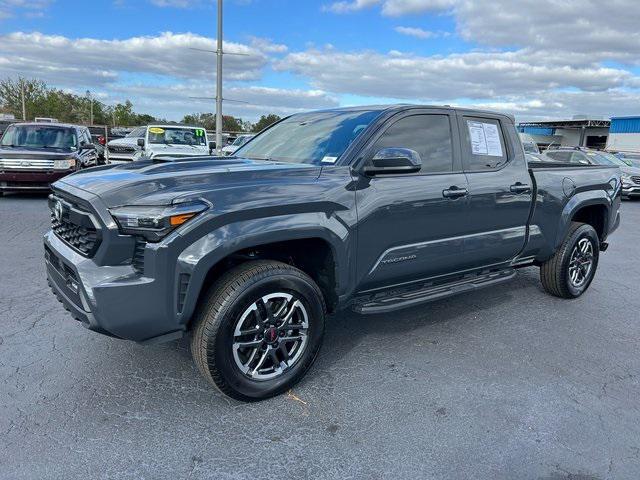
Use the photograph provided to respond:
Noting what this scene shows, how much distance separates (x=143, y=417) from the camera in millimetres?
2957

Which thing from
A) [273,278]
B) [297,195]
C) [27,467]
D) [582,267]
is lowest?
[27,467]

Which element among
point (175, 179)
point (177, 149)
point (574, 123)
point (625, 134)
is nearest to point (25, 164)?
point (177, 149)

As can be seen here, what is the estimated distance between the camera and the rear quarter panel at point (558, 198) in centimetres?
472

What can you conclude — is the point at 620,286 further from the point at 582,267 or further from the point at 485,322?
the point at 485,322

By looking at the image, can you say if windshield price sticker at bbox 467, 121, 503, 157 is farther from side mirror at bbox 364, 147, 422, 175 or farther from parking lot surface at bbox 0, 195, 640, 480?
parking lot surface at bbox 0, 195, 640, 480

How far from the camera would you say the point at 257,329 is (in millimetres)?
3070

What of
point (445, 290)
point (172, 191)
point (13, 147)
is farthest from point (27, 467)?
point (13, 147)

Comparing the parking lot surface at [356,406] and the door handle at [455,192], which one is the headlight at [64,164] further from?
the door handle at [455,192]

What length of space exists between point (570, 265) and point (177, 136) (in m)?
12.6

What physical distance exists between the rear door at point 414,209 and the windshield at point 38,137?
410 inches

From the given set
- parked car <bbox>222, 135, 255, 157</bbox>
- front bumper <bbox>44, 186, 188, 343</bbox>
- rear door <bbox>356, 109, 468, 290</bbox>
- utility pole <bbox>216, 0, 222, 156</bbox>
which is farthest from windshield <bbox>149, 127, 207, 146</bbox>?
front bumper <bbox>44, 186, 188, 343</bbox>

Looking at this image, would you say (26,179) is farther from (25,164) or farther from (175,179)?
(175,179)

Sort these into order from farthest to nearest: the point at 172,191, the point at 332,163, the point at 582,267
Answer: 1. the point at 582,267
2. the point at 332,163
3. the point at 172,191

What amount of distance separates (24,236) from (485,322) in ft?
21.5
